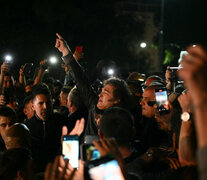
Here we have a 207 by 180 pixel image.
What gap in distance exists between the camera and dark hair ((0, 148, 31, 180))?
11.1 ft

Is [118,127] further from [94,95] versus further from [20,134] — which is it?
[94,95]

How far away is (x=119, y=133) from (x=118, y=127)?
0.17 feet

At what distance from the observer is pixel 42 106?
5.62m

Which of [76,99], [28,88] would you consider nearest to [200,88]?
[76,99]

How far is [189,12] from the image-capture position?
93.1 ft

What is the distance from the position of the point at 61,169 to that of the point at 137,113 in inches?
126

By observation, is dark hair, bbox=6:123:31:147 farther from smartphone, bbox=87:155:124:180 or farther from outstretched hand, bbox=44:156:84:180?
smartphone, bbox=87:155:124:180

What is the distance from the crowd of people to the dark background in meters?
18.9

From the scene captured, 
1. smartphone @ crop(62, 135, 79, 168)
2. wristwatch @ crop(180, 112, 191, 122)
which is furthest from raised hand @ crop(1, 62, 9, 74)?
wristwatch @ crop(180, 112, 191, 122)

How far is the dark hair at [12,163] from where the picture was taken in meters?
3.37

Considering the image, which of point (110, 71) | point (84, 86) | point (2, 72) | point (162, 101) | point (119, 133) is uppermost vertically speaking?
point (110, 71)

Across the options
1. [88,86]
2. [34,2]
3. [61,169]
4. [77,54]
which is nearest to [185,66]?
[61,169]

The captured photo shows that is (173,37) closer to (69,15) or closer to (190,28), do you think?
(190,28)

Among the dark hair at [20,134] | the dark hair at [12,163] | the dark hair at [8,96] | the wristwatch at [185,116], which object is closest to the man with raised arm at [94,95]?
the dark hair at [20,134]
